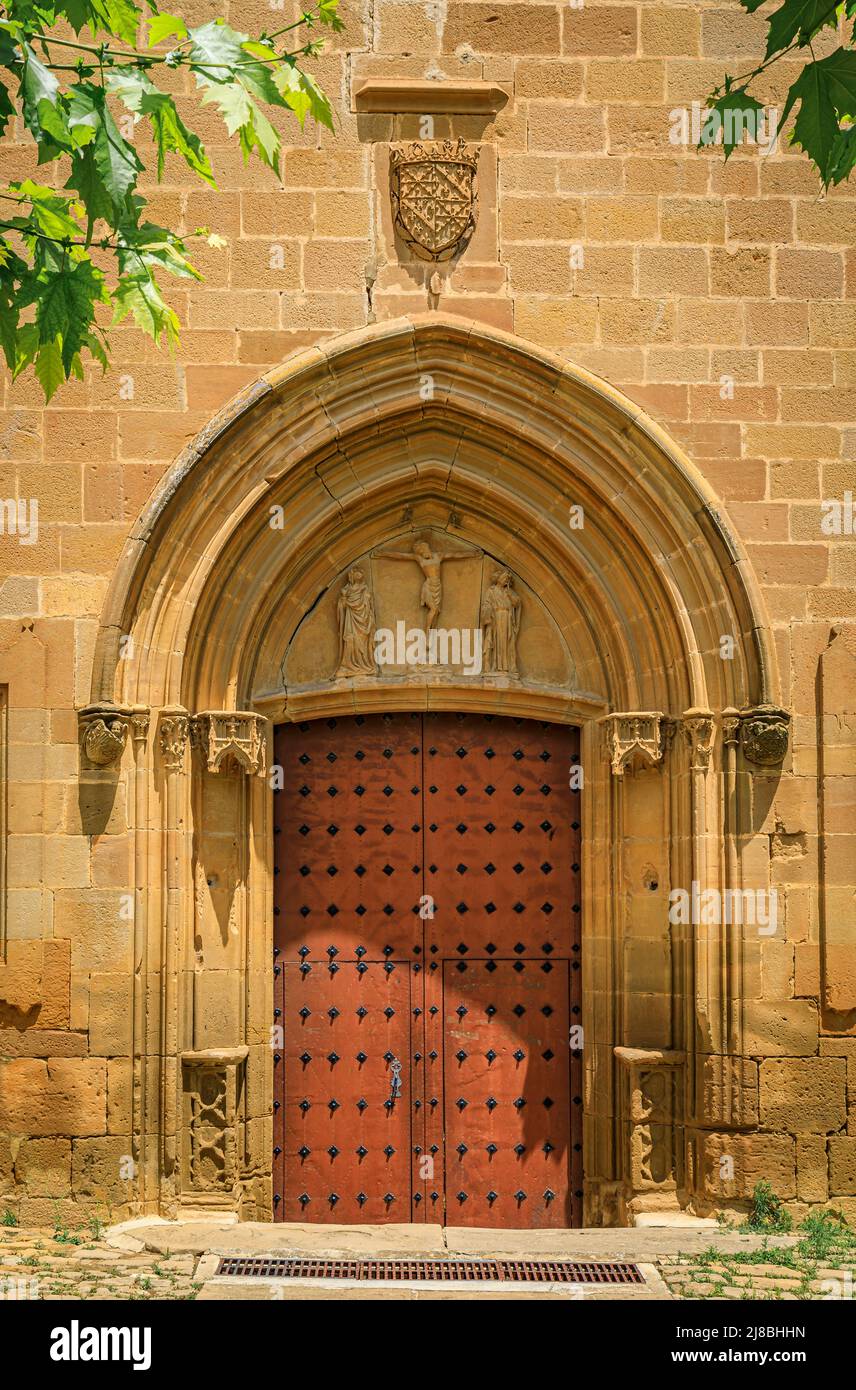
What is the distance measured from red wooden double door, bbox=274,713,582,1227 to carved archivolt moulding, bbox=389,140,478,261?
9.01ft

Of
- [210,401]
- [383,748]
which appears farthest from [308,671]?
[210,401]

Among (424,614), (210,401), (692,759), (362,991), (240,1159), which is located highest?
(210,401)

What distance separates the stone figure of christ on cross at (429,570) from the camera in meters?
9.55

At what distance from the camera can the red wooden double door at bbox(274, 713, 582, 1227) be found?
9.33 m

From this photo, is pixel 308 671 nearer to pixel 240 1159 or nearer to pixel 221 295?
pixel 221 295

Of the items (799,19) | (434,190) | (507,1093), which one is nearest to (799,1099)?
(507,1093)

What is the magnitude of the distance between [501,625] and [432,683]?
0.54 m

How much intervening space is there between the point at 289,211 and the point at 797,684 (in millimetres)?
3879

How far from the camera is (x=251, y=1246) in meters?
8.16

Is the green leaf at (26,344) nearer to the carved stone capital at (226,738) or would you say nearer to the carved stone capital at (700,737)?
the carved stone capital at (226,738)

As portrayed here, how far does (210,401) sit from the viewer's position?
9.05 metres

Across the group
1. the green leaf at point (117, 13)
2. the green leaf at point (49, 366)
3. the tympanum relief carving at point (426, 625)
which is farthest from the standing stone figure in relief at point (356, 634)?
the green leaf at point (117, 13)

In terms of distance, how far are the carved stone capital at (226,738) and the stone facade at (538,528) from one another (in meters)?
0.03

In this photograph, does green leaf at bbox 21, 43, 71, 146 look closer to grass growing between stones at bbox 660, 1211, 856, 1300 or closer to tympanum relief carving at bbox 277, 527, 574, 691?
tympanum relief carving at bbox 277, 527, 574, 691
